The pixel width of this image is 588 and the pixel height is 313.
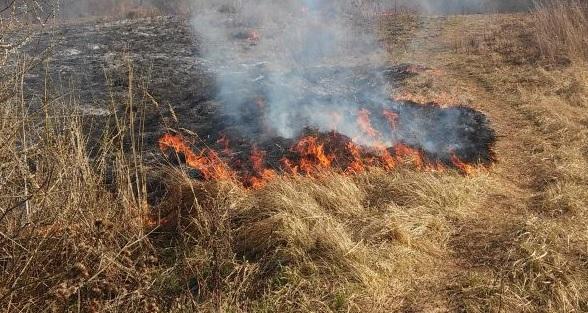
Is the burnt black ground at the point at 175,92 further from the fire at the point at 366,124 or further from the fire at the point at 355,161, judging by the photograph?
the fire at the point at 355,161

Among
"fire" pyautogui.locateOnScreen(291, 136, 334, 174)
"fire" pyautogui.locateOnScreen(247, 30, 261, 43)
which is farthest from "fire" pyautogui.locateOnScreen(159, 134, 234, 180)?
"fire" pyautogui.locateOnScreen(247, 30, 261, 43)

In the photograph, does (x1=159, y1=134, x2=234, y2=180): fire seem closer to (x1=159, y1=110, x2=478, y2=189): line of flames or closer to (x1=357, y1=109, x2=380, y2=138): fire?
(x1=159, y1=110, x2=478, y2=189): line of flames

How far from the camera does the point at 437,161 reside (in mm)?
5883

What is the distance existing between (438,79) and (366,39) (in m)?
3.66

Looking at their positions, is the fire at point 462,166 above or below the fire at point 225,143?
below

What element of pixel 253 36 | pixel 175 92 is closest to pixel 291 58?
pixel 253 36

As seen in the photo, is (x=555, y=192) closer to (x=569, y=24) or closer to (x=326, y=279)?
(x=326, y=279)

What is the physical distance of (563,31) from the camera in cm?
1045

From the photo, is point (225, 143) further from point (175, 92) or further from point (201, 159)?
point (175, 92)

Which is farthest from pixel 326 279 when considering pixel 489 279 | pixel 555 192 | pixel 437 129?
pixel 437 129

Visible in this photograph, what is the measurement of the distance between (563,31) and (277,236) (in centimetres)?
924

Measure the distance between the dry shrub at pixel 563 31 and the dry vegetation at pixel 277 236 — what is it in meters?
4.77

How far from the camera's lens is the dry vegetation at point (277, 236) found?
10.7ft

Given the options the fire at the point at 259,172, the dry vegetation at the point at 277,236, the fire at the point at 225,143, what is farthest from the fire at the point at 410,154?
the fire at the point at 225,143
